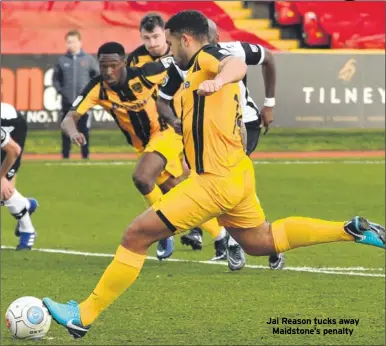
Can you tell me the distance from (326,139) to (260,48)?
49.3ft

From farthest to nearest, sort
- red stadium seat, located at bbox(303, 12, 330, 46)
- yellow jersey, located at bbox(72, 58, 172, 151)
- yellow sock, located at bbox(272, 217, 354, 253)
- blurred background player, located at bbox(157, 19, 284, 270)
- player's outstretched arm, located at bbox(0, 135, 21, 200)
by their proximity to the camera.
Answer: red stadium seat, located at bbox(303, 12, 330, 46) → yellow jersey, located at bbox(72, 58, 172, 151) → player's outstretched arm, located at bbox(0, 135, 21, 200) → blurred background player, located at bbox(157, 19, 284, 270) → yellow sock, located at bbox(272, 217, 354, 253)

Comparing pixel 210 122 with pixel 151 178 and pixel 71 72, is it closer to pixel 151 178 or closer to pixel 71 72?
pixel 151 178

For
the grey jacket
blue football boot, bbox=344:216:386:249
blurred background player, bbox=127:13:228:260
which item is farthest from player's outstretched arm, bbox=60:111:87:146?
the grey jacket

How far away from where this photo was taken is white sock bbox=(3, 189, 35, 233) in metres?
12.7

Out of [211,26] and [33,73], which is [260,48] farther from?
[33,73]

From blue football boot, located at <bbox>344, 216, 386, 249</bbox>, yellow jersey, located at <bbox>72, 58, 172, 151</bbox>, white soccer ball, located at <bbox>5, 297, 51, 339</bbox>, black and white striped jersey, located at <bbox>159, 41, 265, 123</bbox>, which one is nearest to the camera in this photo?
white soccer ball, located at <bbox>5, 297, 51, 339</bbox>

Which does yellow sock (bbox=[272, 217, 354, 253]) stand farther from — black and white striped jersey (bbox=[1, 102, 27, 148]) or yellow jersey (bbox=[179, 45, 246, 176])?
black and white striped jersey (bbox=[1, 102, 27, 148])

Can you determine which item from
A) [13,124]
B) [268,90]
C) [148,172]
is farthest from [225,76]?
[13,124]

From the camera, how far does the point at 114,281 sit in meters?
8.05

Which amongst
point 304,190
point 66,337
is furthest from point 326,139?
point 66,337

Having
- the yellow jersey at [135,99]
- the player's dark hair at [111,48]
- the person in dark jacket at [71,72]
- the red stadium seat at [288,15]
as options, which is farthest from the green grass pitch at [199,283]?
the red stadium seat at [288,15]

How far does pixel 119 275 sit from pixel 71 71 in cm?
1456

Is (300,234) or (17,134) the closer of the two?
(300,234)

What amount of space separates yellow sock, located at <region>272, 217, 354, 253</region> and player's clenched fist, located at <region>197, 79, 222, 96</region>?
1521 mm
